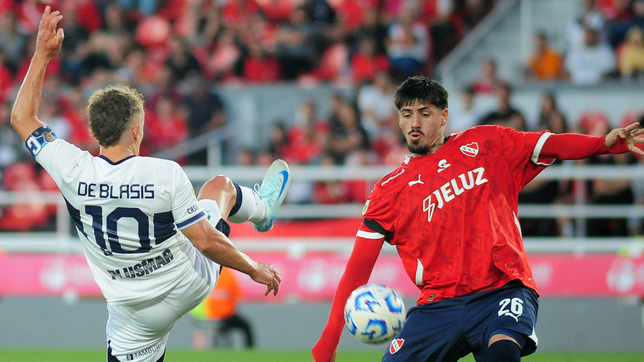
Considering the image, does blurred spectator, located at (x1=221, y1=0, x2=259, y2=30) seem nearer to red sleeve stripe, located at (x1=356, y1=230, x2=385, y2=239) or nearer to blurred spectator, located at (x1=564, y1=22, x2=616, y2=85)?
blurred spectator, located at (x1=564, y1=22, x2=616, y2=85)

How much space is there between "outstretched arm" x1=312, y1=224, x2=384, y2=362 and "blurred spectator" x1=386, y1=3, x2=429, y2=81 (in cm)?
859

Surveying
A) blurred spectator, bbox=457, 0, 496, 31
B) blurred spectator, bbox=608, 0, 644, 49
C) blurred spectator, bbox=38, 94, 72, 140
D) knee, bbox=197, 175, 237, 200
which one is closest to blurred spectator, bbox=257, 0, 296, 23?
blurred spectator, bbox=457, 0, 496, 31

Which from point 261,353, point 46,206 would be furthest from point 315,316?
point 46,206

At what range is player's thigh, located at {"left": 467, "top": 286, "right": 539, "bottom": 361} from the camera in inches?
184

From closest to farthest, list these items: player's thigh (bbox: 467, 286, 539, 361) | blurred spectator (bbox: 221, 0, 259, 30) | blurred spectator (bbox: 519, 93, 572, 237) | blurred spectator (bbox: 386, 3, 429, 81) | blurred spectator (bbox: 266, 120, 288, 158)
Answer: player's thigh (bbox: 467, 286, 539, 361), blurred spectator (bbox: 519, 93, 572, 237), blurred spectator (bbox: 266, 120, 288, 158), blurred spectator (bbox: 386, 3, 429, 81), blurred spectator (bbox: 221, 0, 259, 30)

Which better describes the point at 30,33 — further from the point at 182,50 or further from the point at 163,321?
the point at 163,321

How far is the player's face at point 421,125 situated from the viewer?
16.8 ft

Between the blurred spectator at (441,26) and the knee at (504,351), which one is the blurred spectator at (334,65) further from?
the knee at (504,351)

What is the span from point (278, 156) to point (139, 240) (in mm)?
7545

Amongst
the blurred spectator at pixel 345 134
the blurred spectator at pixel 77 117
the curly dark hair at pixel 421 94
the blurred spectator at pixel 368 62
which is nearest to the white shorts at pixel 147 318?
the curly dark hair at pixel 421 94

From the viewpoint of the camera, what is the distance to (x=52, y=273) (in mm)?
11172

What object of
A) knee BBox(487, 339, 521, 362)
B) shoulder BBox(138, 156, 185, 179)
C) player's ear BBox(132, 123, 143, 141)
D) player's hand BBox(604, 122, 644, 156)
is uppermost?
player's ear BBox(132, 123, 143, 141)

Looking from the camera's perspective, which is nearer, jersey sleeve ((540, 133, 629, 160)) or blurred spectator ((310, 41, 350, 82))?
jersey sleeve ((540, 133, 629, 160))

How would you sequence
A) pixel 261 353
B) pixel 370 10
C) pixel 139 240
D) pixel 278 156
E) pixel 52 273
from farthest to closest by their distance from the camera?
pixel 370 10
pixel 278 156
pixel 52 273
pixel 261 353
pixel 139 240
